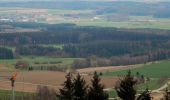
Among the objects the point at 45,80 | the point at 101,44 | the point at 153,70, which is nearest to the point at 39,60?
the point at 153,70

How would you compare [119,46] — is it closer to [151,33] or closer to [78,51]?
[78,51]

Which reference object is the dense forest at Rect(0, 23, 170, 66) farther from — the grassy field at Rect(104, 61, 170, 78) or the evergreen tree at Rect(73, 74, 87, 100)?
the evergreen tree at Rect(73, 74, 87, 100)

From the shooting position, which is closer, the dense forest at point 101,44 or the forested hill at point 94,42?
the dense forest at point 101,44

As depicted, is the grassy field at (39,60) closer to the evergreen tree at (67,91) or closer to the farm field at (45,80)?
the farm field at (45,80)

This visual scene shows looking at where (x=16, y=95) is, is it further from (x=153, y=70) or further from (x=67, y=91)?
(x=67, y=91)

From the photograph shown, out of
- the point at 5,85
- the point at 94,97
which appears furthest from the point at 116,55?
the point at 94,97

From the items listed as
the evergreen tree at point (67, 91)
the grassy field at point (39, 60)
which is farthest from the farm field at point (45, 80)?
the evergreen tree at point (67, 91)
